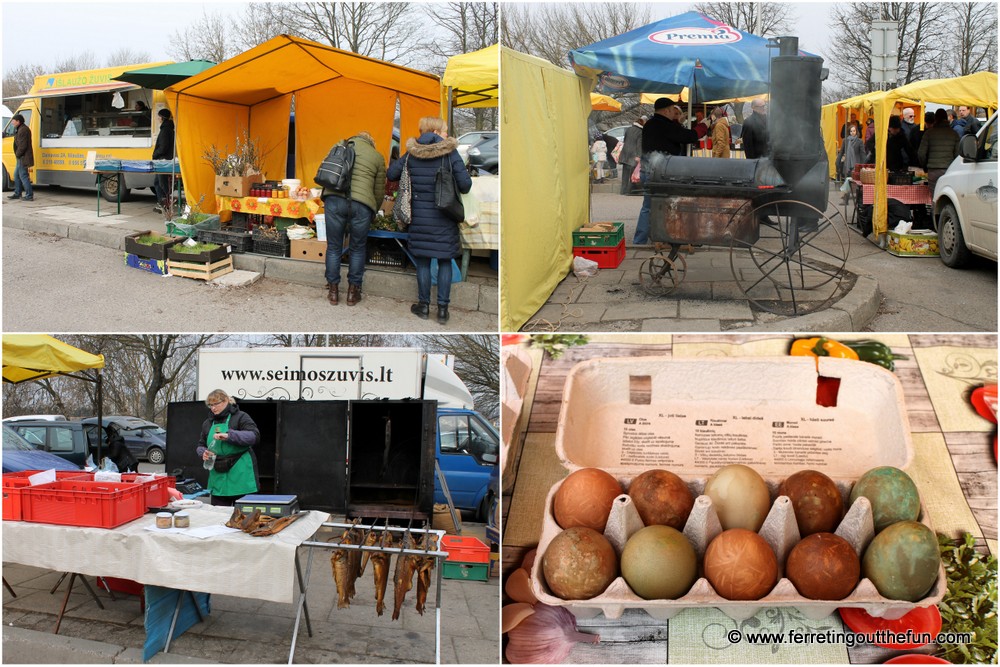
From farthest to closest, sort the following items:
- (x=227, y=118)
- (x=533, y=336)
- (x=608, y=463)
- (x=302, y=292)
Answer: (x=227, y=118)
(x=302, y=292)
(x=533, y=336)
(x=608, y=463)

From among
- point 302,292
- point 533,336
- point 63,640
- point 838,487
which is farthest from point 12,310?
point 838,487

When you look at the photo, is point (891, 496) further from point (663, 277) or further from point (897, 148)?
point (897, 148)

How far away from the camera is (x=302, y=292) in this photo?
8.38 meters

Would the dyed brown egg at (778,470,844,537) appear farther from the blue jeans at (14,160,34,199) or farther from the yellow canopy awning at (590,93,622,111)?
the yellow canopy awning at (590,93,622,111)

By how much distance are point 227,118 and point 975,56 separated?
17944mm

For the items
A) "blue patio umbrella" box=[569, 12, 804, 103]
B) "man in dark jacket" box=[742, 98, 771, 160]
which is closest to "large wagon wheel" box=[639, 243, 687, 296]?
"blue patio umbrella" box=[569, 12, 804, 103]

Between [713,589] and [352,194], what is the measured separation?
576cm

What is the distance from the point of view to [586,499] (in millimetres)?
2984

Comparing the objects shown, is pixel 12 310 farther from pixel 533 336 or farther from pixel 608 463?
pixel 608 463

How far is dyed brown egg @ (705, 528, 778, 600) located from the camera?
107 inches

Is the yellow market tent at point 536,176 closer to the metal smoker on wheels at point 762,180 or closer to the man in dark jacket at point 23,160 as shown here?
the metal smoker on wheels at point 762,180

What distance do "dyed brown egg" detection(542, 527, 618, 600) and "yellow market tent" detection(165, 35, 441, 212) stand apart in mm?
7328

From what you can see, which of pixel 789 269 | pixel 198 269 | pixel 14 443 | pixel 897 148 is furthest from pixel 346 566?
pixel 897 148

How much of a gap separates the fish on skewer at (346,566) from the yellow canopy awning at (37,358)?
499 cm
